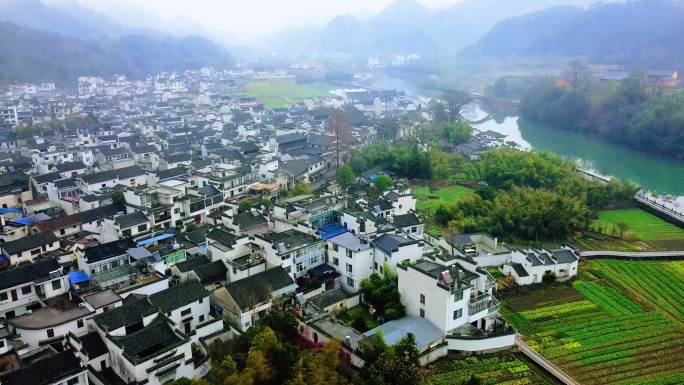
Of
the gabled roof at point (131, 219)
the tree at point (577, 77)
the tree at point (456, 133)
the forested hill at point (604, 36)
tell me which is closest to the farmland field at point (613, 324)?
the gabled roof at point (131, 219)

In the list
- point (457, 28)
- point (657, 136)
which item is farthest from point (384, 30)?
point (657, 136)

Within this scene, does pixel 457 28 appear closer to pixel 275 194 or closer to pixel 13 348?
pixel 275 194

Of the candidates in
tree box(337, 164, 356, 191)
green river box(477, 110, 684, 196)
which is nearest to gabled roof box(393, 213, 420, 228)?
tree box(337, 164, 356, 191)

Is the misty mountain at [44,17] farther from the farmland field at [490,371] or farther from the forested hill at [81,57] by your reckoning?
the farmland field at [490,371]

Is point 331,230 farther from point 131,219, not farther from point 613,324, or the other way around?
point 613,324

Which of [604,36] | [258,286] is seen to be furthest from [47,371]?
[604,36]

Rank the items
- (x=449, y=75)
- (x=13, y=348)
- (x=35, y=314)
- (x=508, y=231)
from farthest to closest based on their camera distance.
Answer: (x=449, y=75) < (x=508, y=231) < (x=35, y=314) < (x=13, y=348)

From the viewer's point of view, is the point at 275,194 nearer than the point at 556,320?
No
